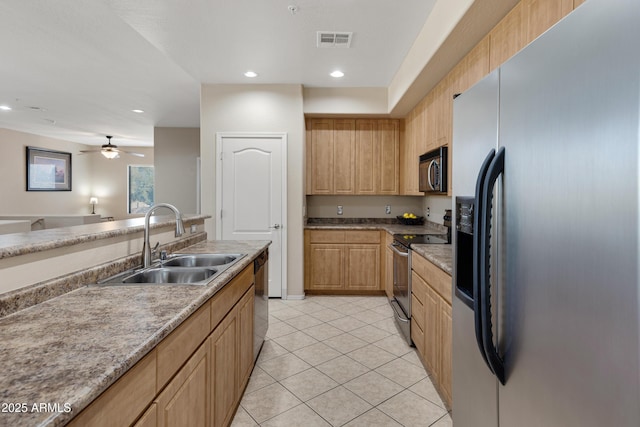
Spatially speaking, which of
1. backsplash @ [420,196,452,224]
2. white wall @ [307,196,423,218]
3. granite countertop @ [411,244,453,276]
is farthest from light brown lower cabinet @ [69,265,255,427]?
white wall @ [307,196,423,218]

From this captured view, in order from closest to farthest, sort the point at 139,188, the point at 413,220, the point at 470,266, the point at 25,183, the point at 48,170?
the point at 470,266
the point at 413,220
the point at 25,183
the point at 48,170
the point at 139,188

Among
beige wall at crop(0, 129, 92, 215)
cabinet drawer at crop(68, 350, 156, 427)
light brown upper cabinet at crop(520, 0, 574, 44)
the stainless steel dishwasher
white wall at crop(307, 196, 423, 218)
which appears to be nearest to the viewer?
cabinet drawer at crop(68, 350, 156, 427)

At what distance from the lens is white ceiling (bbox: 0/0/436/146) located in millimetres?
2611

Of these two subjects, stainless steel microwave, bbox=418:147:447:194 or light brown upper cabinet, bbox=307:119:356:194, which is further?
light brown upper cabinet, bbox=307:119:356:194

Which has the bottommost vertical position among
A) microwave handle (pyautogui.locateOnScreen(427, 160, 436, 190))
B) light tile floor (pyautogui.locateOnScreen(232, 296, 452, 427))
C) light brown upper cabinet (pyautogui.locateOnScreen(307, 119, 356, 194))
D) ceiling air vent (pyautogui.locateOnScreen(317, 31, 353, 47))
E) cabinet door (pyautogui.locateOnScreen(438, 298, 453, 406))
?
light tile floor (pyautogui.locateOnScreen(232, 296, 452, 427))

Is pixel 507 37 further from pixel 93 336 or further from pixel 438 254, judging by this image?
pixel 93 336

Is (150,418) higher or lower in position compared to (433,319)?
higher

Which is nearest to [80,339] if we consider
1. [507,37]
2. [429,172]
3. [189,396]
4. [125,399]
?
[125,399]

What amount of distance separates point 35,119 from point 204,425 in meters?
7.23

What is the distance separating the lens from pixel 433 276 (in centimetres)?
227

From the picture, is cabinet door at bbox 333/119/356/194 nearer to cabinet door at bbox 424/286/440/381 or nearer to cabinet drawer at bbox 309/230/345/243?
cabinet drawer at bbox 309/230/345/243

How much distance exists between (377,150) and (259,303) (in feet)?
9.68

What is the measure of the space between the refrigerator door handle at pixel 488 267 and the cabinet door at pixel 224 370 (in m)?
1.14

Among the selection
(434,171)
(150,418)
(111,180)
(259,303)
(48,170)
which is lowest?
(259,303)
